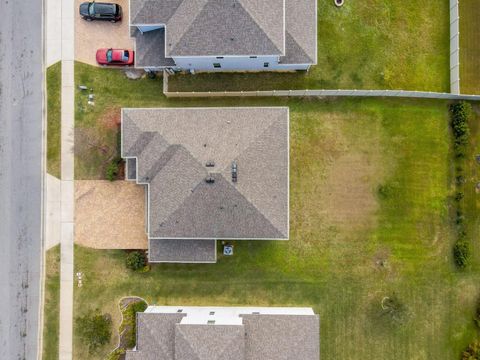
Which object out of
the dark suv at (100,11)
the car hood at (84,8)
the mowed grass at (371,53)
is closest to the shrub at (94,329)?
the mowed grass at (371,53)

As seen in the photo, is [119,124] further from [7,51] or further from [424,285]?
[424,285]

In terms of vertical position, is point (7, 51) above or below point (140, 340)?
above

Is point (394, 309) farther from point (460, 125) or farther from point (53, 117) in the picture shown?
point (53, 117)

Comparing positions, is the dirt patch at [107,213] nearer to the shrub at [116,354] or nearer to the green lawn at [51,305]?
the green lawn at [51,305]

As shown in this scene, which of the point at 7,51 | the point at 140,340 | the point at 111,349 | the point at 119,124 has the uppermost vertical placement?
the point at 7,51

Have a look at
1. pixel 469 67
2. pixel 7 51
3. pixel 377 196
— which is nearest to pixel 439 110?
pixel 469 67

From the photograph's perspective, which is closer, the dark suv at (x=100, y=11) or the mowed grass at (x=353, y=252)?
the dark suv at (x=100, y=11)
